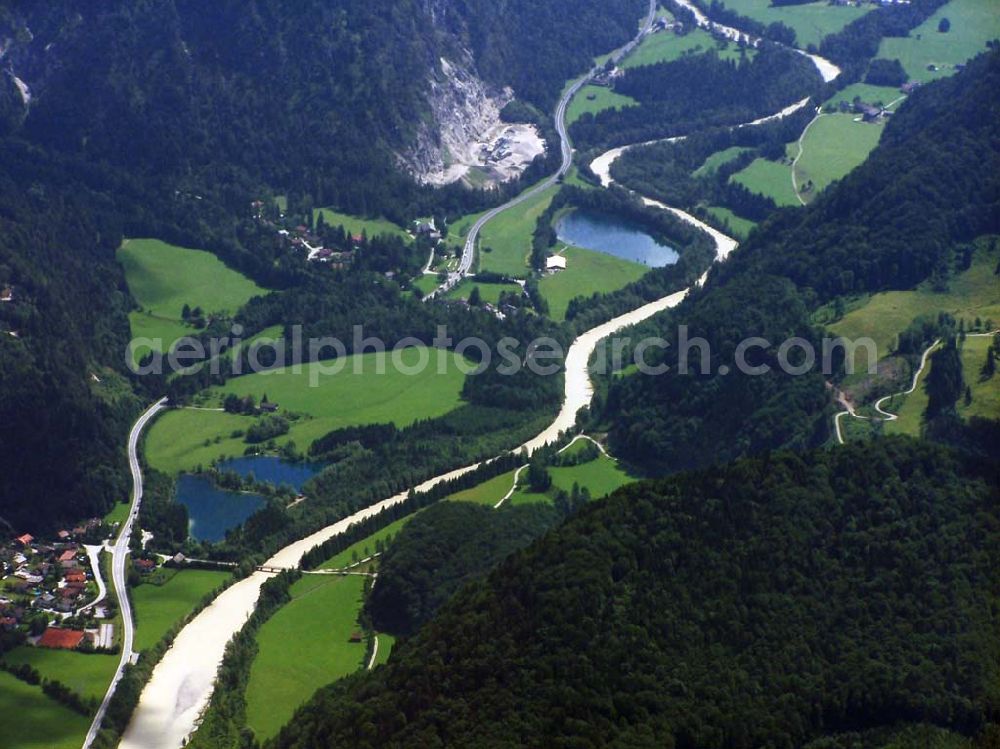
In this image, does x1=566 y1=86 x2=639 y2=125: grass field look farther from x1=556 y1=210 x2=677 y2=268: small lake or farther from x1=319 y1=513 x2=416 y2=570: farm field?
x1=319 y1=513 x2=416 y2=570: farm field

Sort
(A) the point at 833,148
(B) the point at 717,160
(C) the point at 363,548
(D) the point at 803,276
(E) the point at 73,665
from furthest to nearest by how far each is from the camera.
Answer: (B) the point at 717,160
(A) the point at 833,148
(D) the point at 803,276
(C) the point at 363,548
(E) the point at 73,665

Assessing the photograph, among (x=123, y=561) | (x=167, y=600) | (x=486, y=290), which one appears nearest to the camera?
(x=167, y=600)

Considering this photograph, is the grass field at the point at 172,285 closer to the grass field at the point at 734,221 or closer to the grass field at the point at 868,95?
the grass field at the point at 734,221

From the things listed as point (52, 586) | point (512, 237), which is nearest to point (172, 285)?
point (512, 237)

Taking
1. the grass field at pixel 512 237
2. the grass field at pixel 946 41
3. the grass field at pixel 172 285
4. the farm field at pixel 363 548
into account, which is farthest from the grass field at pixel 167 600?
the grass field at pixel 946 41

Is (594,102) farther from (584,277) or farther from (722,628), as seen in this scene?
(722,628)
